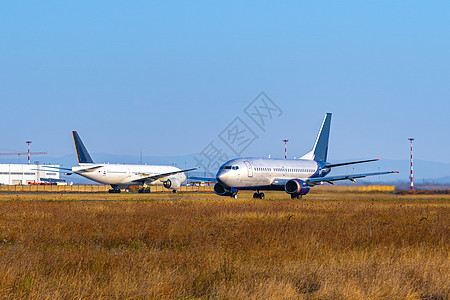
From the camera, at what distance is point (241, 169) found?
167 ft

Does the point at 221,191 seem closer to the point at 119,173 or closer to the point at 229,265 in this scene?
the point at 119,173

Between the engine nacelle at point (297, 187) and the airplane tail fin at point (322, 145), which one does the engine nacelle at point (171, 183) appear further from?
the engine nacelle at point (297, 187)

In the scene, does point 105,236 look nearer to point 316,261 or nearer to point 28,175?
point 316,261

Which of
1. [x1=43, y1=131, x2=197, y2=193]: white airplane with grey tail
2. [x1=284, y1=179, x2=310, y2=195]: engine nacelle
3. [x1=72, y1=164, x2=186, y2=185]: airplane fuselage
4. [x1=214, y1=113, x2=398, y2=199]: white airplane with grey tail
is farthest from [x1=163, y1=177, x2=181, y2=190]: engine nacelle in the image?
[x1=284, y1=179, x2=310, y2=195]: engine nacelle

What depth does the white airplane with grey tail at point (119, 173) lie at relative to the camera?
262ft

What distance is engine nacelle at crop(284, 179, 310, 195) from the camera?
52.3 m

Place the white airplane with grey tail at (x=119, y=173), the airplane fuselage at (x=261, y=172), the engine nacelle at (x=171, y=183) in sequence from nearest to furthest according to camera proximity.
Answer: the airplane fuselage at (x=261, y=172) → the white airplane with grey tail at (x=119, y=173) → the engine nacelle at (x=171, y=183)

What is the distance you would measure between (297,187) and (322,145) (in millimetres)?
14660

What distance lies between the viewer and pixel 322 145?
65875 mm

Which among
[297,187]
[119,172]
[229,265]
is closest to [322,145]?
[297,187]

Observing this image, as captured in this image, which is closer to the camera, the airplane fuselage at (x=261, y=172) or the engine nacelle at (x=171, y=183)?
the airplane fuselage at (x=261, y=172)

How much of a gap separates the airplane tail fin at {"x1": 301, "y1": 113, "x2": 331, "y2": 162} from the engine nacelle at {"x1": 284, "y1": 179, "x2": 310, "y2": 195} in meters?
11.1

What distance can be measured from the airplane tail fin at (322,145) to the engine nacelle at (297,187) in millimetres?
11126

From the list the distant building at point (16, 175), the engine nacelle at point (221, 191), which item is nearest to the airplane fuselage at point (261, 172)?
the engine nacelle at point (221, 191)
